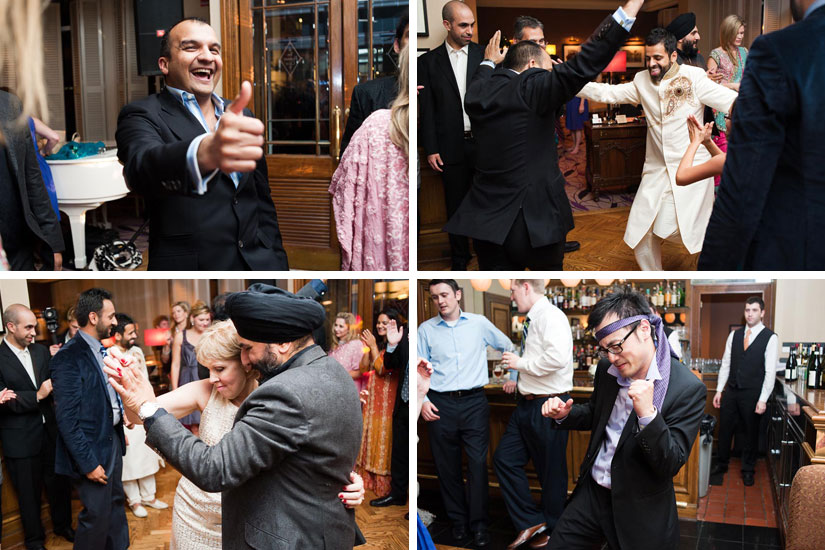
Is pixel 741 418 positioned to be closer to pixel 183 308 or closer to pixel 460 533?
pixel 460 533

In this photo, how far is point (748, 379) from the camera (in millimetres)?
3637

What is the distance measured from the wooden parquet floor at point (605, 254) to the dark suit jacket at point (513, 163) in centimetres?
93

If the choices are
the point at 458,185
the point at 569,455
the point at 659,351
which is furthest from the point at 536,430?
the point at 458,185

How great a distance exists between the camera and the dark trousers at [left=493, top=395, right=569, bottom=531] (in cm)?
350

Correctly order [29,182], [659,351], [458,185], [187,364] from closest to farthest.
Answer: [659,351] < [29,182] < [458,185] < [187,364]

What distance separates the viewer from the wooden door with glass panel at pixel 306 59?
407cm

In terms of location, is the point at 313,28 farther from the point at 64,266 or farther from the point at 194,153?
the point at 194,153

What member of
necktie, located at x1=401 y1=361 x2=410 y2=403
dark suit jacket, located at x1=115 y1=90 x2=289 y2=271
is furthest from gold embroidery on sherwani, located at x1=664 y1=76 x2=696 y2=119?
dark suit jacket, located at x1=115 y1=90 x2=289 y2=271

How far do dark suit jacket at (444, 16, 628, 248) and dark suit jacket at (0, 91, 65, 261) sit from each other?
1522 millimetres

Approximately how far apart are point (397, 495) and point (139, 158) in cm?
241

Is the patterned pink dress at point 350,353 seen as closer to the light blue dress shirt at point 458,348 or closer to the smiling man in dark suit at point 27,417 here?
the light blue dress shirt at point 458,348

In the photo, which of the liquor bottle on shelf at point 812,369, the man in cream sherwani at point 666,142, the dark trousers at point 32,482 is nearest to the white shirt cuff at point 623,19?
the man in cream sherwani at point 666,142

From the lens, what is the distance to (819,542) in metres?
2.66

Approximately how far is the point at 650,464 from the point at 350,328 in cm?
178
